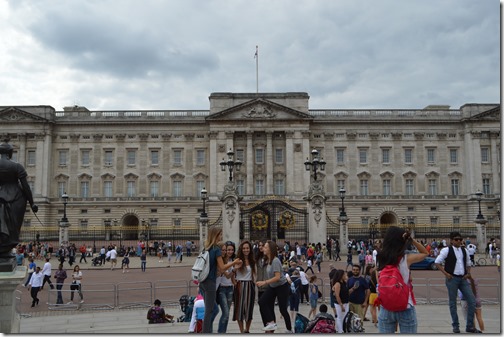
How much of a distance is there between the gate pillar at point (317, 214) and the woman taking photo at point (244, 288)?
78.4 feet

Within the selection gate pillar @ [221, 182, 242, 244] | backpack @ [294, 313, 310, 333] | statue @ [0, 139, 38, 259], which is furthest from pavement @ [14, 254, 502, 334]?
gate pillar @ [221, 182, 242, 244]

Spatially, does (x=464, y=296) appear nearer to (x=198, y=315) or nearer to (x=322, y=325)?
(x=322, y=325)

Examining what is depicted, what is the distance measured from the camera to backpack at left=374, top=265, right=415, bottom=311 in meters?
6.09

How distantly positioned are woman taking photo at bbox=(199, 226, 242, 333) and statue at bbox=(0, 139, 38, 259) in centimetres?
390

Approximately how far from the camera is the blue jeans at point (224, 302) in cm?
924

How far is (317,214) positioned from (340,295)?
23.3m

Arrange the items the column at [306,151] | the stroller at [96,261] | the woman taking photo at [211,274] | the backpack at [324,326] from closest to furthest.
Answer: the backpack at [324,326]
the woman taking photo at [211,274]
the stroller at [96,261]
the column at [306,151]

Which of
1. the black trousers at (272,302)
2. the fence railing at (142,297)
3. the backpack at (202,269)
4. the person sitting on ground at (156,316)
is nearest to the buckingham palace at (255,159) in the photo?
the fence railing at (142,297)

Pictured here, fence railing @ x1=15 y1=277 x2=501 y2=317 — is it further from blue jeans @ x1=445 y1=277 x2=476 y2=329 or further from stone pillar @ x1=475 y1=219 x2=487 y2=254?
stone pillar @ x1=475 y1=219 x2=487 y2=254

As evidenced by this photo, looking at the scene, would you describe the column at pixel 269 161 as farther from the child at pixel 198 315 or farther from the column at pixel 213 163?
the child at pixel 198 315

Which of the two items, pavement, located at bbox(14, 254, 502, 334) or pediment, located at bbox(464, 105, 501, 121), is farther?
pediment, located at bbox(464, 105, 501, 121)

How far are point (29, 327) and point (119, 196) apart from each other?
156 feet

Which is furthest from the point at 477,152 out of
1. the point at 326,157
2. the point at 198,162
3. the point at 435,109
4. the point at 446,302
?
the point at 446,302

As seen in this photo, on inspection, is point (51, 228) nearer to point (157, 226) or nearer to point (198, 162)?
point (157, 226)
